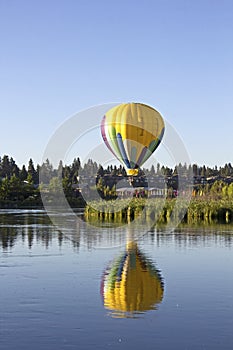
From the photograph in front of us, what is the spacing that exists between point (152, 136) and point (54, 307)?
112ft

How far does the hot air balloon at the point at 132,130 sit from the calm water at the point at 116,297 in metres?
23.6

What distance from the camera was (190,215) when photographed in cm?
3822

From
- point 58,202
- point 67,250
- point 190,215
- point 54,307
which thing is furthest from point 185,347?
point 58,202

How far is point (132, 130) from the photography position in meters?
45.4

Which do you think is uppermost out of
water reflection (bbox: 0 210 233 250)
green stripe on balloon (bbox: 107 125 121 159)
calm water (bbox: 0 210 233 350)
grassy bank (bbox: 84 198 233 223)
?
green stripe on balloon (bbox: 107 125 121 159)

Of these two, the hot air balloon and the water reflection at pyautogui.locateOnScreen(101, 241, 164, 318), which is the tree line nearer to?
the hot air balloon

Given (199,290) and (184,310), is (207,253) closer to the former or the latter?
(199,290)

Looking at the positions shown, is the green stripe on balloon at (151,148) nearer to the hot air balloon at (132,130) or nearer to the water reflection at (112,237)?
the hot air balloon at (132,130)

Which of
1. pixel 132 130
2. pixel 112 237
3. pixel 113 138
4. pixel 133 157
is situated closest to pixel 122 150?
pixel 133 157

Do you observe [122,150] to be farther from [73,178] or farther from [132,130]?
[73,178]

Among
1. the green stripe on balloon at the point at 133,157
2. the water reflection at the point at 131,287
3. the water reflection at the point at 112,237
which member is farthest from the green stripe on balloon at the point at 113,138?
the water reflection at the point at 131,287

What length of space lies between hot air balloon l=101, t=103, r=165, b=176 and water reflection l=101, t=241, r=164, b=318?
86.5ft

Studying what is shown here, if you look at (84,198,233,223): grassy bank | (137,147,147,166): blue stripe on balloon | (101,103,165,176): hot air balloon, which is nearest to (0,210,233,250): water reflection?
(84,198,233,223): grassy bank

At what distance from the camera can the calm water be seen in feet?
33.1
